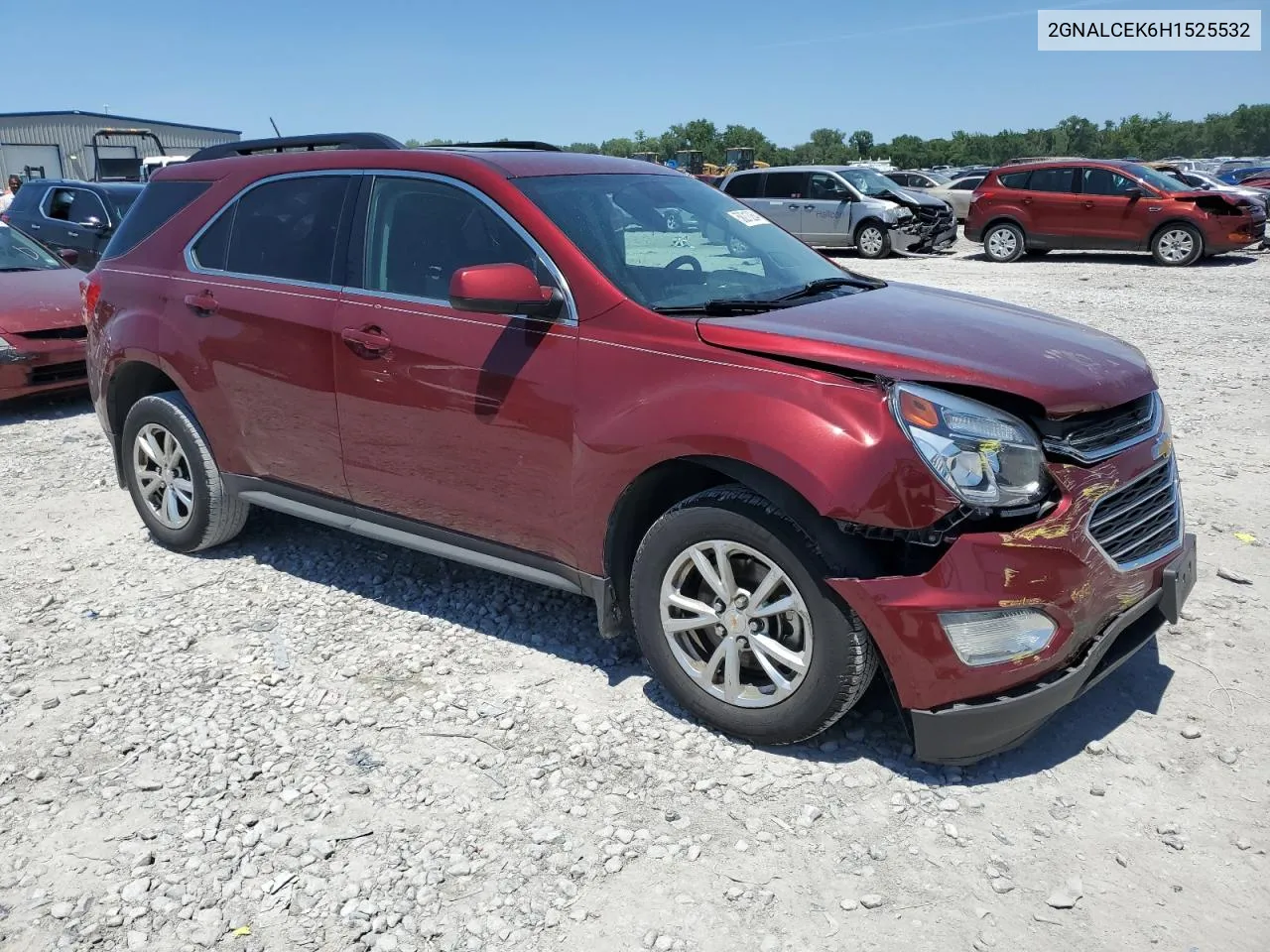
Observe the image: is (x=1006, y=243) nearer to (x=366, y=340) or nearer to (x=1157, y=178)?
(x=1157, y=178)

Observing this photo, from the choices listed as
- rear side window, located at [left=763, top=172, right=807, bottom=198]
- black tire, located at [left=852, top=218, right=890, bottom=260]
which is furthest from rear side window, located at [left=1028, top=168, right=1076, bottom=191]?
rear side window, located at [left=763, top=172, right=807, bottom=198]

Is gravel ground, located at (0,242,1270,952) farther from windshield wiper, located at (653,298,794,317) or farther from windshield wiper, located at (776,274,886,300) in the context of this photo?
windshield wiper, located at (776,274,886,300)

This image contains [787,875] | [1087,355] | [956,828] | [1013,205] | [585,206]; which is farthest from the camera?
[1013,205]

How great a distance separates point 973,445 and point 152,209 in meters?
4.11

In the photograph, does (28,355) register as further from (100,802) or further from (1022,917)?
(1022,917)

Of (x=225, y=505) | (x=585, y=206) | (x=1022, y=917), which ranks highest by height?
(x=585, y=206)

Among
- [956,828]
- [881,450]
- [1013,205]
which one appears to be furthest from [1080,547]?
[1013,205]

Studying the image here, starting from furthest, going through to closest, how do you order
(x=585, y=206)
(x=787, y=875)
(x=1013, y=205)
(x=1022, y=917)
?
(x=1013, y=205) < (x=585, y=206) < (x=787, y=875) < (x=1022, y=917)

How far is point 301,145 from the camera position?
4.85 meters

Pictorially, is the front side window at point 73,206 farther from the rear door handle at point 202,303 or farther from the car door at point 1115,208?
the car door at point 1115,208

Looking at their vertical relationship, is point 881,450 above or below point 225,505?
above

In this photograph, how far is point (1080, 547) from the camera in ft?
9.68

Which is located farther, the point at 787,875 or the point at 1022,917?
the point at 787,875

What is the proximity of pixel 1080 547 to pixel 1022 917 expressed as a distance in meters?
1.01
